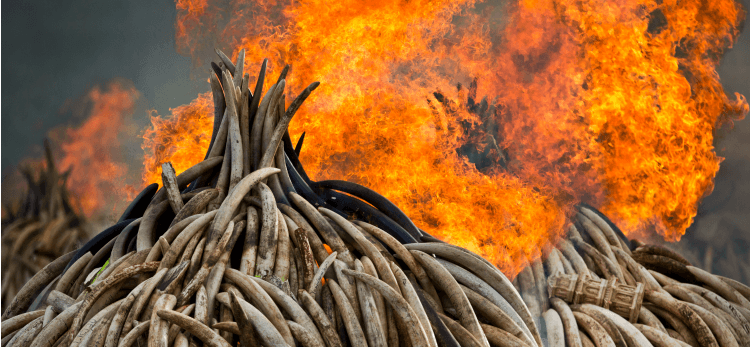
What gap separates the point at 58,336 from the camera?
134 centimetres

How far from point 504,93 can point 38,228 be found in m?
3.62

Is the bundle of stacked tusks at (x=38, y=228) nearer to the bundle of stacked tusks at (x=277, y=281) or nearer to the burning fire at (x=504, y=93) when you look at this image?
the burning fire at (x=504, y=93)

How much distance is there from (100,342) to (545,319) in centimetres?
171

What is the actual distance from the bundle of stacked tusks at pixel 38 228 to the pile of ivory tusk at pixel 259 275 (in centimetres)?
166

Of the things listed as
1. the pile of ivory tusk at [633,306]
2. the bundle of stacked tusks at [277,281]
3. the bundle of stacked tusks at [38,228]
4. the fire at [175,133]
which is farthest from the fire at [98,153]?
the pile of ivory tusk at [633,306]

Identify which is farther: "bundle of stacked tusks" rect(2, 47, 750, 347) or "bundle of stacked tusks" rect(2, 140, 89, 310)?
"bundle of stacked tusks" rect(2, 140, 89, 310)

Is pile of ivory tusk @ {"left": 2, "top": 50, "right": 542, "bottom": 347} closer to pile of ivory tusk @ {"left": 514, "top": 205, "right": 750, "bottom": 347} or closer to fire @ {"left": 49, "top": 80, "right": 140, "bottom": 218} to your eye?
pile of ivory tusk @ {"left": 514, "top": 205, "right": 750, "bottom": 347}

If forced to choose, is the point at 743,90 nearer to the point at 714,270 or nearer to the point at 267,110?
the point at 714,270

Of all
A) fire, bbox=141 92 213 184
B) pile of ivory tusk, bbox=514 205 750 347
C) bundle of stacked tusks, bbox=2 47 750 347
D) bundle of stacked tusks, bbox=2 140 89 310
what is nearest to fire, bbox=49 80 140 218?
bundle of stacked tusks, bbox=2 140 89 310

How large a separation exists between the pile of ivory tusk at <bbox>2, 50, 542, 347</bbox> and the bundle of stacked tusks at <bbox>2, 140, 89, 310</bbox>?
1663mm

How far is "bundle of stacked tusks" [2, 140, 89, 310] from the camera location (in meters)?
3.25

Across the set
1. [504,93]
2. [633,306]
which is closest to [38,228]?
[504,93]

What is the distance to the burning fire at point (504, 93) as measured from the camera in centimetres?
342

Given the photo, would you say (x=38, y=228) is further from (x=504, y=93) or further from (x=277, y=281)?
(x=504, y=93)
